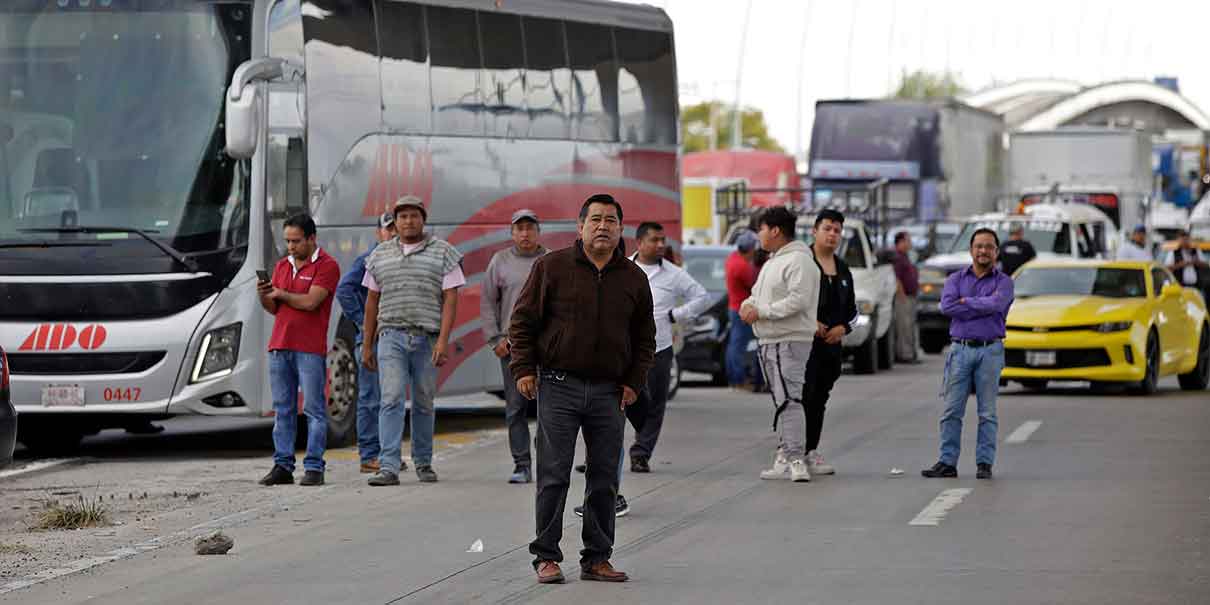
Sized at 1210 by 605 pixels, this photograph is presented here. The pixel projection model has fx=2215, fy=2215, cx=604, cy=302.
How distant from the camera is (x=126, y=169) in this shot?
16.0 metres

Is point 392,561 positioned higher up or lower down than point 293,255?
lower down

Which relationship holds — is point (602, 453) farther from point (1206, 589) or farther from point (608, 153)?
point (608, 153)

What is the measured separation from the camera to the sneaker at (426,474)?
1460 cm

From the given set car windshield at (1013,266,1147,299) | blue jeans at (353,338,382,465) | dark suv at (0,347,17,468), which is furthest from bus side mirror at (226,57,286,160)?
car windshield at (1013,266,1147,299)

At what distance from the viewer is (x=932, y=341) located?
34.4 metres

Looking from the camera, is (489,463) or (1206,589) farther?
(489,463)

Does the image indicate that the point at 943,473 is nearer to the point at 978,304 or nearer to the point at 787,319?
the point at 978,304

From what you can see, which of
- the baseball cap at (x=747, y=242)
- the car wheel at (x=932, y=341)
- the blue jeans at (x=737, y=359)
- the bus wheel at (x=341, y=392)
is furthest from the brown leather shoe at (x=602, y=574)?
the car wheel at (x=932, y=341)

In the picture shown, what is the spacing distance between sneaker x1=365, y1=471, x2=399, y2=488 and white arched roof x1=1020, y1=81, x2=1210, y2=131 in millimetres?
97193

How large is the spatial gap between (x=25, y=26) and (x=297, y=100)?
2.05 metres

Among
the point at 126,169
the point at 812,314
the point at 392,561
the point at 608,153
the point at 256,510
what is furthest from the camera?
the point at 608,153

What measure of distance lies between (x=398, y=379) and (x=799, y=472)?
8.75 feet

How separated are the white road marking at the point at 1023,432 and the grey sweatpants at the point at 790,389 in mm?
3591

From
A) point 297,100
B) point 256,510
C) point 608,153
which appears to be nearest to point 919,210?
point 608,153
